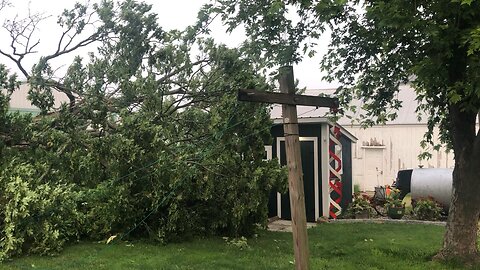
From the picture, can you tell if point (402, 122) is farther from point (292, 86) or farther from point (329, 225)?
point (292, 86)

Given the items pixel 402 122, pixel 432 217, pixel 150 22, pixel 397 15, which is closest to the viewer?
pixel 397 15

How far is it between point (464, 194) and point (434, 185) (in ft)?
20.6

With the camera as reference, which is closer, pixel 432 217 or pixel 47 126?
pixel 47 126

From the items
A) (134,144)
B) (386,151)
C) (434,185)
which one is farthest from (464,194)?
(386,151)

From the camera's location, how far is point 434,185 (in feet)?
39.6

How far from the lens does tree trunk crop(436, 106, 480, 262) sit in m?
6.07

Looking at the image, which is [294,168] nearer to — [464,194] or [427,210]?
[464,194]

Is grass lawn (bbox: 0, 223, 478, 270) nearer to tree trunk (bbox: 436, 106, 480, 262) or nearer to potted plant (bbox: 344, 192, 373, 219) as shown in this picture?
tree trunk (bbox: 436, 106, 480, 262)

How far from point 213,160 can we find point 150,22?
2682 millimetres

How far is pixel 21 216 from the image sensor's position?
6387mm

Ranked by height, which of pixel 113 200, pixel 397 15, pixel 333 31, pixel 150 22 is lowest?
pixel 113 200

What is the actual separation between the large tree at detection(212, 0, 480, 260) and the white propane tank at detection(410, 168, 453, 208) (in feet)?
15.8

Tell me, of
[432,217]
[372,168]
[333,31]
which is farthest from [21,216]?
[372,168]

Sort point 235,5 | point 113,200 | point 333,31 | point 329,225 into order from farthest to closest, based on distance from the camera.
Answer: point 329,225 < point 113,200 < point 333,31 < point 235,5
